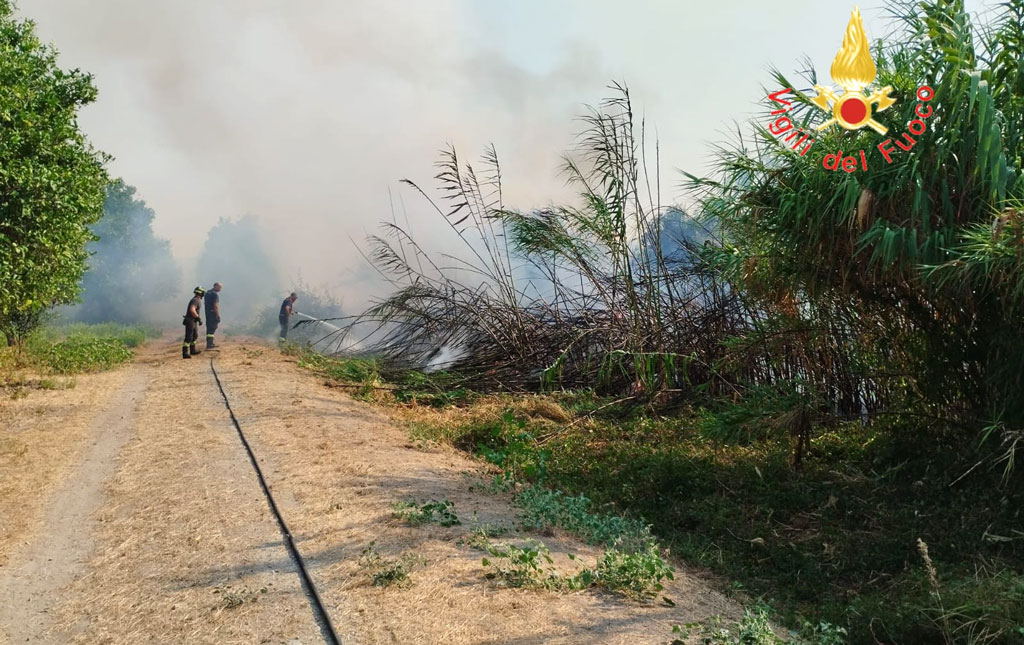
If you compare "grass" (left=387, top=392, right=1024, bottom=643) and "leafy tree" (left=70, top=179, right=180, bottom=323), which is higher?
"leafy tree" (left=70, top=179, right=180, bottom=323)

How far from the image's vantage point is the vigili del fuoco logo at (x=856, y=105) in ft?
19.4

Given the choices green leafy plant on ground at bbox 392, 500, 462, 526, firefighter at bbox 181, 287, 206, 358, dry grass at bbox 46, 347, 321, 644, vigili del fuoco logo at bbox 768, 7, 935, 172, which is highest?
vigili del fuoco logo at bbox 768, 7, 935, 172

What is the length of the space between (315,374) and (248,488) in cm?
769

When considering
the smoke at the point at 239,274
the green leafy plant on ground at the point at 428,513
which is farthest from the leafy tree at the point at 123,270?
the green leafy plant on ground at the point at 428,513

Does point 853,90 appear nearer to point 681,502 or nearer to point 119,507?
point 681,502

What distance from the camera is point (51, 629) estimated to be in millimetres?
4238

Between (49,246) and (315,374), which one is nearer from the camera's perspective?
(49,246)

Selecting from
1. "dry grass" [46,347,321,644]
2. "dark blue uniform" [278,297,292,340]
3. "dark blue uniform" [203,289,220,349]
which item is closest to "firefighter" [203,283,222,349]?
"dark blue uniform" [203,289,220,349]

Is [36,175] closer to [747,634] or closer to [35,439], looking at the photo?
[35,439]

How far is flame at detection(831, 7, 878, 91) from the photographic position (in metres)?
6.16

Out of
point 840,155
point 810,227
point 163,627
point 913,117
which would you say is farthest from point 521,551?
point 913,117

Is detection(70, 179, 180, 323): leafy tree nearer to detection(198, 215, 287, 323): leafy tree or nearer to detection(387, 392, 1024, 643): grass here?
detection(198, 215, 287, 323): leafy tree

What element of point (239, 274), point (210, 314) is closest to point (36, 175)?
point (210, 314)

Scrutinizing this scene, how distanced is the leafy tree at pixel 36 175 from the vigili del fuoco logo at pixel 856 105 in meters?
8.67
